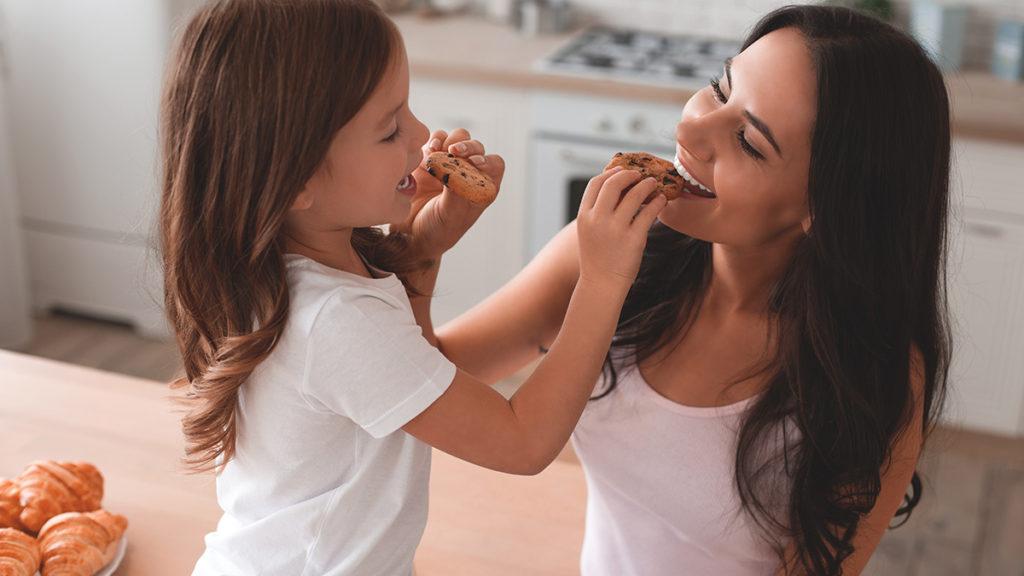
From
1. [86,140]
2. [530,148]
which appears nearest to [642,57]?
[530,148]

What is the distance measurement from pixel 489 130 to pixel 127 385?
198 cm

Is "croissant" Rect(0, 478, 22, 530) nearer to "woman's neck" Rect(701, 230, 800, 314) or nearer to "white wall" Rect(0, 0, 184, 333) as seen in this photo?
"woman's neck" Rect(701, 230, 800, 314)

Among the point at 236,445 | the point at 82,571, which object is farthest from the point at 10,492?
the point at 236,445

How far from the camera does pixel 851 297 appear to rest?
129 cm

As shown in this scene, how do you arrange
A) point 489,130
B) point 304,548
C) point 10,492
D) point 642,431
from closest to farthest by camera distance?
point 304,548
point 10,492
point 642,431
point 489,130

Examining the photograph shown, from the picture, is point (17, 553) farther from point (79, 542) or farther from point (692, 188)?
point (692, 188)

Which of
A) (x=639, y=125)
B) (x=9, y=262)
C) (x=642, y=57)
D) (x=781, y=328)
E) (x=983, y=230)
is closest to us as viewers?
(x=781, y=328)

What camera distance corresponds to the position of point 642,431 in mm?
1414

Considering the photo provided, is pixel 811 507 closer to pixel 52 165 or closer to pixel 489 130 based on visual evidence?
pixel 489 130

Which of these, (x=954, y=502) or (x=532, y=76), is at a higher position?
(x=532, y=76)

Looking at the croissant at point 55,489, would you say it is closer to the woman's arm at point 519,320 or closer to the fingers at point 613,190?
the woman's arm at point 519,320

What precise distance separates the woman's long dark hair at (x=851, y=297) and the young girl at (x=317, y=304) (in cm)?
23

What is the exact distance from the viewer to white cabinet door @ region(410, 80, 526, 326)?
3416 millimetres

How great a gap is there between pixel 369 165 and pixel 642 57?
8.48 feet
